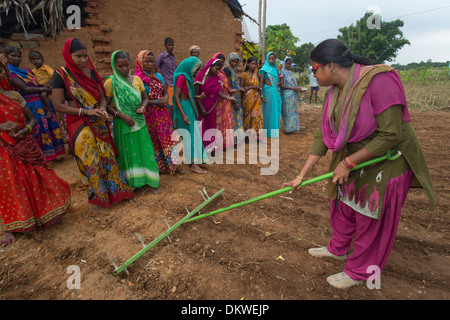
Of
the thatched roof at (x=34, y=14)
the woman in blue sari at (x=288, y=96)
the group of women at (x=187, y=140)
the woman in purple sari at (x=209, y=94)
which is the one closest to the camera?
the group of women at (x=187, y=140)

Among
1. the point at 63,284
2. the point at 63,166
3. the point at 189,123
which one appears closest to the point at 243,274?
the point at 63,284

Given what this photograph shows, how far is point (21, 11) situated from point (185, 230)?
16.3ft

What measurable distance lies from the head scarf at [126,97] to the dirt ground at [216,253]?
A: 104 cm

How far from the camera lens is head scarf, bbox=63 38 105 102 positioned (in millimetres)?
2515

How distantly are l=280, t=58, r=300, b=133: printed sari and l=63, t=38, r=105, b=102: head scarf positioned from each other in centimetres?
478

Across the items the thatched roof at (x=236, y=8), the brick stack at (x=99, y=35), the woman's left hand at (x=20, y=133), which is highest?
the thatched roof at (x=236, y=8)

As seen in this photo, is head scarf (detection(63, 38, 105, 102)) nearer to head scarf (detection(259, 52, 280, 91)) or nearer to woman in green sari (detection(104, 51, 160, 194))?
woman in green sari (detection(104, 51, 160, 194))

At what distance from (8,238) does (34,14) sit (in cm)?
441

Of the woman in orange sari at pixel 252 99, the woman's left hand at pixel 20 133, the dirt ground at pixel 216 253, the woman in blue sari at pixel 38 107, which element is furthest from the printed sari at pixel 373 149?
the woman in blue sari at pixel 38 107

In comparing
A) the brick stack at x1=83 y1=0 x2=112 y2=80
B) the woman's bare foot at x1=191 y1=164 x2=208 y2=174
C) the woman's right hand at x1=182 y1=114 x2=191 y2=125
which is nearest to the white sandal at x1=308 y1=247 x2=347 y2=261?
the woman's bare foot at x1=191 y1=164 x2=208 y2=174

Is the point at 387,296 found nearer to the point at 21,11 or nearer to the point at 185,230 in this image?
the point at 185,230

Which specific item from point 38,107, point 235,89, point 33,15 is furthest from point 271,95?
point 33,15

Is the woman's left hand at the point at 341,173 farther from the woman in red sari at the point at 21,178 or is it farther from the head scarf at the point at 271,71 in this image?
the head scarf at the point at 271,71

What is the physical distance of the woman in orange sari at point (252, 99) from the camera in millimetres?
5840
